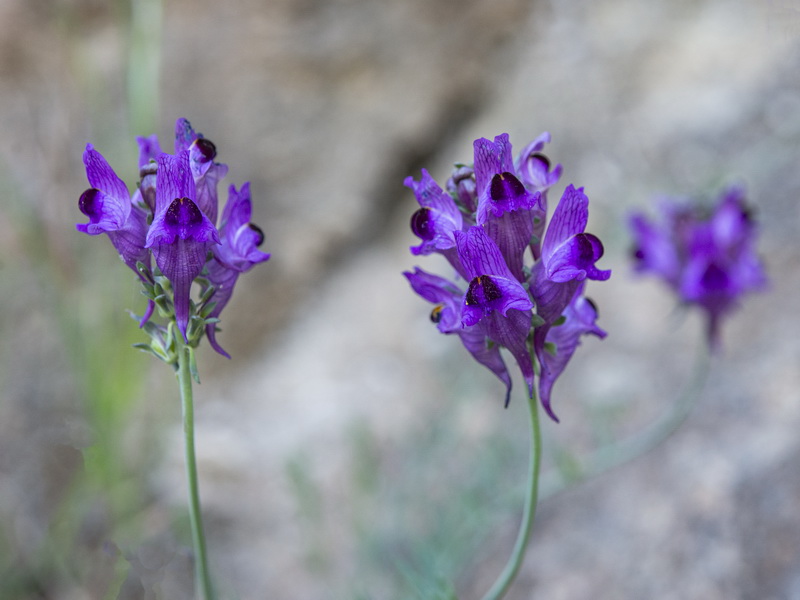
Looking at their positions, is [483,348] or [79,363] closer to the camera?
[483,348]

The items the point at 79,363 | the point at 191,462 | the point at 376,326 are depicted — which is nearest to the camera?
the point at 191,462

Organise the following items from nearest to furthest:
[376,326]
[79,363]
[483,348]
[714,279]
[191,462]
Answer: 1. [191,462]
2. [483,348]
3. [714,279]
4. [79,363]
5. [376,326]

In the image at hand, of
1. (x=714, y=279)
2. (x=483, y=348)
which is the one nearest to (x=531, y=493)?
(x=483, y=348)

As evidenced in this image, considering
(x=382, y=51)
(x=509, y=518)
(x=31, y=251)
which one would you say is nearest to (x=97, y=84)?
(x=31, y=251)

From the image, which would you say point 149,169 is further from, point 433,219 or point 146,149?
point 433,219

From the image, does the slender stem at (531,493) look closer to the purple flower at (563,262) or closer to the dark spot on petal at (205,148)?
the purple flower at (563,262)

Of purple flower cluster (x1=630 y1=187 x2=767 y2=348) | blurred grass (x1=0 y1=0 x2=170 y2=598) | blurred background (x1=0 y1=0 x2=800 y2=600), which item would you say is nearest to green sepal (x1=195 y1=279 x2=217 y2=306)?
blurred background (x1=0 y1=0 x2=800 y2=600)

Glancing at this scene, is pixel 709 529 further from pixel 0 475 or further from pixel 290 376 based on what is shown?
pixel 0 475

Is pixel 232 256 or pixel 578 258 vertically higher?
pixel 578 258
